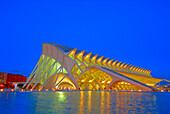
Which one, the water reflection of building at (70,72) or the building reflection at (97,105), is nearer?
the building reflection at (97,105)

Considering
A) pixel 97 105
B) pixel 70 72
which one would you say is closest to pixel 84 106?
pixel 97 105

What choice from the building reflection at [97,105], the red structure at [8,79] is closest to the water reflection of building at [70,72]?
the building reflection at [97,105]

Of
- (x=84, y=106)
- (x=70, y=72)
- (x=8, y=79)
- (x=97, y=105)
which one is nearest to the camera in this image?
(x=84, y=106)

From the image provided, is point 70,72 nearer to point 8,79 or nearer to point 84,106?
point 84,106

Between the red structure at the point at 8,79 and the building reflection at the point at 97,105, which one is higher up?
the red structure at the point at 8,79

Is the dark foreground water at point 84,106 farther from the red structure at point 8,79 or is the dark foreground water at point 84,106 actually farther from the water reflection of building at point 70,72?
the red structure at point 8,79

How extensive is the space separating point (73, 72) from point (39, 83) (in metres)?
9.78

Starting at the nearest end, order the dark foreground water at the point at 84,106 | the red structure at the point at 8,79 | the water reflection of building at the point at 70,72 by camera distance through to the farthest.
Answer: the dark foreground water at the point at 84,106 < the water reflection of building at the point at 70,72 < the red structure at the point at 8,79

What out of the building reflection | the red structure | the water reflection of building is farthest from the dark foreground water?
the red structure

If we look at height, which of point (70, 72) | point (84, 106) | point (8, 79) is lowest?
point (84, 106)

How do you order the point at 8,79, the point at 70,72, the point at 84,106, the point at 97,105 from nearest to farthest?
the point at 84,106
the point at 97,105
the point at 70,72
the point at 8,79

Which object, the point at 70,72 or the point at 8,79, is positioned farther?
the point at 8,79

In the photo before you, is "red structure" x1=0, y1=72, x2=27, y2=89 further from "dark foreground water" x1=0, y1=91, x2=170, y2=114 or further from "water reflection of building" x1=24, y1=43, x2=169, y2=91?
"dark foreground water" x1=0, y1=91, x2=170, y2=114

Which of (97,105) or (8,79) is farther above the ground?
(8,79)
